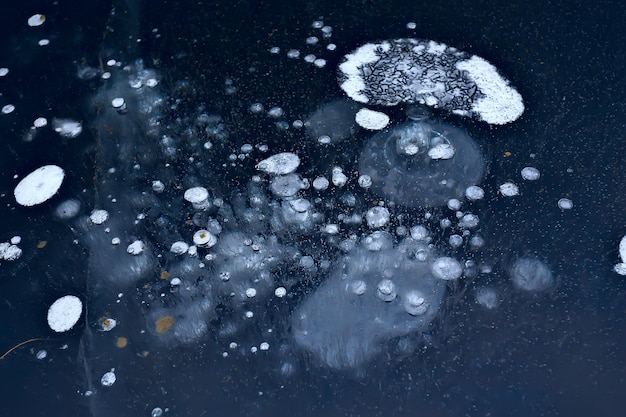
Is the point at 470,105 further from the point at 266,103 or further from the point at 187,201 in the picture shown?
the point at 187,201

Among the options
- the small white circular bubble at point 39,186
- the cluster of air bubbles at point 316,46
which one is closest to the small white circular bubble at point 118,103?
the small white circular bubble at point 39,186

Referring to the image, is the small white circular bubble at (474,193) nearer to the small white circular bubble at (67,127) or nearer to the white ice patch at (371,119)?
the white ice patch at (371,119)

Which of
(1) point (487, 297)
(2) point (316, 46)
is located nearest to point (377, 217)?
(1) point (487, 297)

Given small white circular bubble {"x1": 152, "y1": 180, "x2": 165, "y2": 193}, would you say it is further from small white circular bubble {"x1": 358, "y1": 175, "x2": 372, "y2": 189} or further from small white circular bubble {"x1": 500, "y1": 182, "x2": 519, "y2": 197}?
small white circular bubble {"x1": 500, "y1": 182, "x2": 519, "y2": 197}

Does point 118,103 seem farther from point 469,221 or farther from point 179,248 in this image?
point 469,221

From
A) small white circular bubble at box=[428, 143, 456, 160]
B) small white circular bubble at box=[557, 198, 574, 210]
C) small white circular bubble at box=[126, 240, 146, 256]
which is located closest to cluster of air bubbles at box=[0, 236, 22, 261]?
small white circular bubble at box=[126, 240, 146, 256]

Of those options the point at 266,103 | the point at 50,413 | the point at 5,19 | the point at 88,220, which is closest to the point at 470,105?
the point at 266,103
